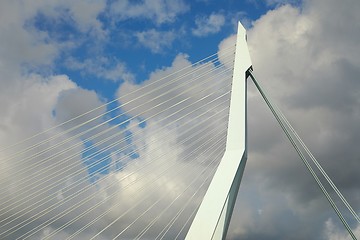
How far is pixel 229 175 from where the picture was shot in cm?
1424

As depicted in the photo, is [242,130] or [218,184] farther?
[242,130]

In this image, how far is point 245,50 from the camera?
17.9m

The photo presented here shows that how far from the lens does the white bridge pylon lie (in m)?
13.2

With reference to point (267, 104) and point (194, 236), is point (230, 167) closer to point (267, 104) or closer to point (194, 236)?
point (194, 236)

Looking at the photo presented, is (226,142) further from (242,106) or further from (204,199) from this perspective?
(204,199)

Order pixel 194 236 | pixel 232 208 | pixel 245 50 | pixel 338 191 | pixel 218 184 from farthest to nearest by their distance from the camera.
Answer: pixel 245 50 < pixel 338 191 < pixel 232 208 < pixel 218 184 < pixel 194 236

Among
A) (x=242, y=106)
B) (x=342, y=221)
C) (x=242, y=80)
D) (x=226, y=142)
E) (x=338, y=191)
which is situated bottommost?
(x=342, y=221)

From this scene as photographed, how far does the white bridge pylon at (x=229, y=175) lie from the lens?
13164 mm

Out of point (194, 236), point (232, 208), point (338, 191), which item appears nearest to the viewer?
point (194, 236)

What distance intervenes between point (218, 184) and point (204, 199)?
2.42 ft

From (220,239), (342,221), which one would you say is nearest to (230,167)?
(220,239)

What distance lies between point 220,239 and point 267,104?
666 cm

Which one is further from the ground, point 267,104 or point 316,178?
point 267,104

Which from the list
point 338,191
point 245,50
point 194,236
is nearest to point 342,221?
point 338,191
